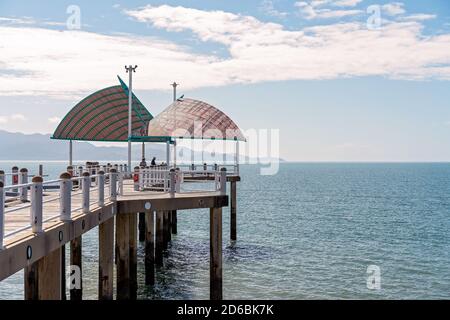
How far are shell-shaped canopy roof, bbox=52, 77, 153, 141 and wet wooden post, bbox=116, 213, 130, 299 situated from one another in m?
27.3

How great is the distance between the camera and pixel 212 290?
69.1 feet

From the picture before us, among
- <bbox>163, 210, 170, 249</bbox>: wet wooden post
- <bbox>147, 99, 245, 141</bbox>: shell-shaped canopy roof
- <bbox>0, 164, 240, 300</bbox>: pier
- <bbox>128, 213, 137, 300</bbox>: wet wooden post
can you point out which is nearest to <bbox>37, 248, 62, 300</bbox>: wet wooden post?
<bbox>0, 164, 240, 300</bbox>: pier

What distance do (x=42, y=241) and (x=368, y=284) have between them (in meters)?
19.7

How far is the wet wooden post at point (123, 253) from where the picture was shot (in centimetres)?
1908

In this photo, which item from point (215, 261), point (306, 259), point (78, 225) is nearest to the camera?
point (78, 225)

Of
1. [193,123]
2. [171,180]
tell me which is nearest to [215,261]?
[171,180]

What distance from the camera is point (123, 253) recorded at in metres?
19.1

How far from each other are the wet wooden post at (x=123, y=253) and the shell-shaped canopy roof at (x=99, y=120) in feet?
89.7

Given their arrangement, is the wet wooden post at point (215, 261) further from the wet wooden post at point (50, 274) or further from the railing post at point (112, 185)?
the wet wooden post at point (50, 274)

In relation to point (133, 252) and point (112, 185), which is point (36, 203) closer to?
point (112, 185)

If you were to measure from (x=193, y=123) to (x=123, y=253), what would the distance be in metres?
16.8

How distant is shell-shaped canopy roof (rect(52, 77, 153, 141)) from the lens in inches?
1834

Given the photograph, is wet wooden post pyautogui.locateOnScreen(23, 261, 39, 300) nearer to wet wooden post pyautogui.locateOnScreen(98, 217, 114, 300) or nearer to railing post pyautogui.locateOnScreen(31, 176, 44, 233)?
railing post pyautogui.locateOnScreen(31, 176, 44, 233)

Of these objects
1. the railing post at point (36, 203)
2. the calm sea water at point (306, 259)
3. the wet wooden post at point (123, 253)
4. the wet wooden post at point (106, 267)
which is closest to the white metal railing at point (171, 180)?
the wet wooden post at point (123, 253)
